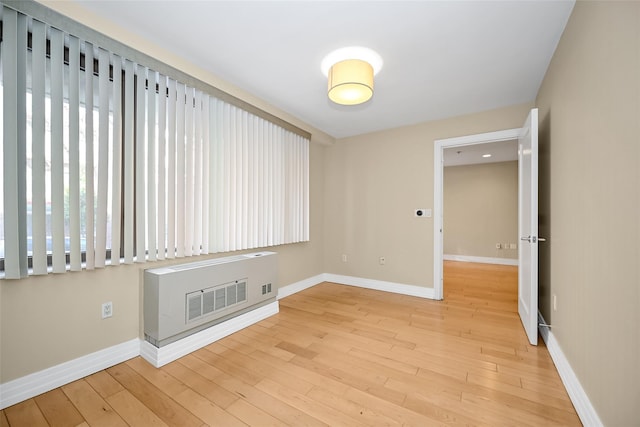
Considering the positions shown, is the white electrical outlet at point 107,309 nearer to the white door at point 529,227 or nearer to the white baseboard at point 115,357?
the white baseboard at point 115,357

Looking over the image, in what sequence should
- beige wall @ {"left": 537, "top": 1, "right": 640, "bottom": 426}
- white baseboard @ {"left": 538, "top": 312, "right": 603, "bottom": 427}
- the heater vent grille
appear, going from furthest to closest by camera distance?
the heater vent grille < white baseboard @ {"left": 538, "top": 312, "right": 603, "bottom": 427} < beige wall @ {"left": 537, "top": 1, "right": 640, "bottom": 426}

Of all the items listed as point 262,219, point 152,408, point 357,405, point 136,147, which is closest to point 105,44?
point 136,147

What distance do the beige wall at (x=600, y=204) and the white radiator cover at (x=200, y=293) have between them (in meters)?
2.62

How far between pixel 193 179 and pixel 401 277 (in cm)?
311

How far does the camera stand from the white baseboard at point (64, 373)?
1558 mm

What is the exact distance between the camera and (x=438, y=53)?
220 cm

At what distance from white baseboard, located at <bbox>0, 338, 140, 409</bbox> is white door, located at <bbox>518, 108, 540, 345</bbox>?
3.36 meters

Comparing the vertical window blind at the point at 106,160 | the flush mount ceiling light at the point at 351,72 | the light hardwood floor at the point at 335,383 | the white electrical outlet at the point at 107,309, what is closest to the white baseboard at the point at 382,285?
the light hardwood floor at the point at 335,383

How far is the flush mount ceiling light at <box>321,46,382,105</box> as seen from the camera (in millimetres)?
2115

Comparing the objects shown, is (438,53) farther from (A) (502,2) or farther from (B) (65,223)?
(B) (65,223)

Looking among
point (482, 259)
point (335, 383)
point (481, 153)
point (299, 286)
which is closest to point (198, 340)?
point (335, 383)

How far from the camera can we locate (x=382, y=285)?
4.09 meters

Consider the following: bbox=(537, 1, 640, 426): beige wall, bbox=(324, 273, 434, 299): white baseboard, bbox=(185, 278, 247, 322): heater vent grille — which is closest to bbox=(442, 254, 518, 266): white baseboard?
bbox=(324, 273, 434, 299): white baseboard

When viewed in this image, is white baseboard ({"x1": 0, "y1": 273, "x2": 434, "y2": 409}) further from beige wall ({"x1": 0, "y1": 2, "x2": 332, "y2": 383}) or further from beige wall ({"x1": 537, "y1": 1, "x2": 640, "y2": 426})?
beige wall ({"x1": 537, "y1": 1, "x2": 640, "y2": 426})
